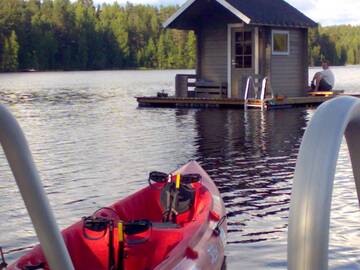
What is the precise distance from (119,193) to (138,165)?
2.57 m

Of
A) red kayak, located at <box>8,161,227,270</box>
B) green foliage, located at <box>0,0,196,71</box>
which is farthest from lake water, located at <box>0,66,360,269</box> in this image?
green foliage, located at <box>0,0,196,71</box>

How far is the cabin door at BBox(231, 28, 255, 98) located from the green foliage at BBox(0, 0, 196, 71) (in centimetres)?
9240

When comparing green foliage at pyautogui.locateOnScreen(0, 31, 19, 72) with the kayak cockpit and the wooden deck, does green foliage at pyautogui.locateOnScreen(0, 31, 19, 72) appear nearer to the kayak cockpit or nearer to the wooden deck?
the wooden deck

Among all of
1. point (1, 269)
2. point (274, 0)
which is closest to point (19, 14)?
point (274, 0)

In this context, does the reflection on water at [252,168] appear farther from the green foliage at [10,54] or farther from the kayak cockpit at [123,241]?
the green foliage at [10,54]

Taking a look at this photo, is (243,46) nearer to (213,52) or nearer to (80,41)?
(213,52)

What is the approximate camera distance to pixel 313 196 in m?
1.55

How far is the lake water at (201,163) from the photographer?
7758mm

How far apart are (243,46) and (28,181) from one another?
2209 cm

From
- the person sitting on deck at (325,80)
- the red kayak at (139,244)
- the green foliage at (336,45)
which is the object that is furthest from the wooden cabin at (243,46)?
the green foliage at (336,45)

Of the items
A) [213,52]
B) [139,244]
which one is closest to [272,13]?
[213,52]

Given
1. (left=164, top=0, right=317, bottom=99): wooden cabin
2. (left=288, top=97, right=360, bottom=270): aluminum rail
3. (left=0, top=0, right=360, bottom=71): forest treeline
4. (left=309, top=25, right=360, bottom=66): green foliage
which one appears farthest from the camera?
(left=0, top=0, right=360, bottom=71): forest treeline

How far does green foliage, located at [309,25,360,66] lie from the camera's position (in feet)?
348

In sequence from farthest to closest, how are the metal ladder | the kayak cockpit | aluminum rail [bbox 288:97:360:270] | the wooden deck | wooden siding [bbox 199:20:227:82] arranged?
wooden siding [bbox 199:20:227:82] → the wooden deck → the metal ladder → the kayak cockpit → aluminum rail [bbox 288:97:360:270]
